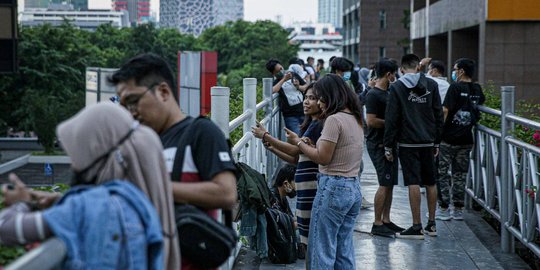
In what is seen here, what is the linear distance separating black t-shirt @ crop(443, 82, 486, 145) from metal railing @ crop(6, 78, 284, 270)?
6.71ft

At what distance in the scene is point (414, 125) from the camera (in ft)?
30.2

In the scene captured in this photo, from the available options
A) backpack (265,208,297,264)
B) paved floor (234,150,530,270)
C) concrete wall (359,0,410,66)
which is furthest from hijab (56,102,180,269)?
concrete wall (359,0,410,66)

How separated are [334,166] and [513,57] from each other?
16.4 meters

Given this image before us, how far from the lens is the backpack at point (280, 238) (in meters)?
8.13

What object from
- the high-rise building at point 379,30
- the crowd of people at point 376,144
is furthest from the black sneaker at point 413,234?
the high-rise building at point 379,30

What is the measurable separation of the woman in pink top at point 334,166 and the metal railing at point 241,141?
2.10ft

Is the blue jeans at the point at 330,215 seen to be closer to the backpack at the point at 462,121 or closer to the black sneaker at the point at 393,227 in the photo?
the black sneaker at the point at 393,227

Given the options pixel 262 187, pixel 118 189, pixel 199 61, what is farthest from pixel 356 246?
pixel 199 61

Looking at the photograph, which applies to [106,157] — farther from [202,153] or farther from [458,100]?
[458,100]

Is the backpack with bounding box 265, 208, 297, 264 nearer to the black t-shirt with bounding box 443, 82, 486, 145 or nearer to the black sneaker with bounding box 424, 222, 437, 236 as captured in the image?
the black sneaker with bounding box 424, 222, 437, 236

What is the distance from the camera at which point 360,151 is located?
21.9ft

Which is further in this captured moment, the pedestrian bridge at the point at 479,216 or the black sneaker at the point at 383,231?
the black sneaker at the point at 383,231

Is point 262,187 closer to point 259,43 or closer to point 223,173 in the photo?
point 223,173

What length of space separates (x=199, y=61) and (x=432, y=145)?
12.7 metres
